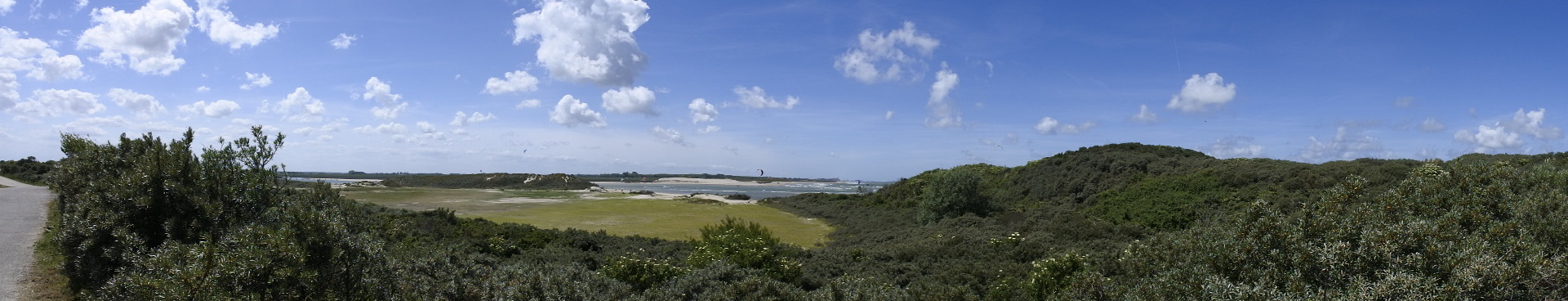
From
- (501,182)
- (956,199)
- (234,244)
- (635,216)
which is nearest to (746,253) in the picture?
(234,244)

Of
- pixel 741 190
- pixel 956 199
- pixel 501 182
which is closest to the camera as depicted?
pixel 956 199

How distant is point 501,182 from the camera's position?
93.9 metres

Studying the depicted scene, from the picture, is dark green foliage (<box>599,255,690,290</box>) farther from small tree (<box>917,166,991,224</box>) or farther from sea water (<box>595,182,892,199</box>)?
sea water (<box>595,182,892,199</box>)

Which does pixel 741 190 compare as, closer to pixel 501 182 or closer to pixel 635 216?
pixel 501 182

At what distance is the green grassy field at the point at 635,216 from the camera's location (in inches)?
1055

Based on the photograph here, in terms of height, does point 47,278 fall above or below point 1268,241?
below

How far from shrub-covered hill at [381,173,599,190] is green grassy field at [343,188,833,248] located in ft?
132

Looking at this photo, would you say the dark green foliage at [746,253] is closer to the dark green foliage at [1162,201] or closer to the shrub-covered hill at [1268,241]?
the shrub-covered hill at [1268,241]

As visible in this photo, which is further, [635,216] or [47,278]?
[635,216]

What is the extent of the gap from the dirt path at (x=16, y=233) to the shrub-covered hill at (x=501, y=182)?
190 feet

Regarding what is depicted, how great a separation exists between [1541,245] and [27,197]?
44.1 metres

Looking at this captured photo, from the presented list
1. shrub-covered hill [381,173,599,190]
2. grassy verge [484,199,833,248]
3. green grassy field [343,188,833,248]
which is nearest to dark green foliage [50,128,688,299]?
grassy verge [484,199,833,248]

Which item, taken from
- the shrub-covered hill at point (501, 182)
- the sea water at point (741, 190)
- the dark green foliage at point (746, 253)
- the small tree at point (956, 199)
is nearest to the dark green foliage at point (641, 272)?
the dark green foliage at point (746, 253)

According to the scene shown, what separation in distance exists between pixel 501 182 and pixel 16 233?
81232 mm
